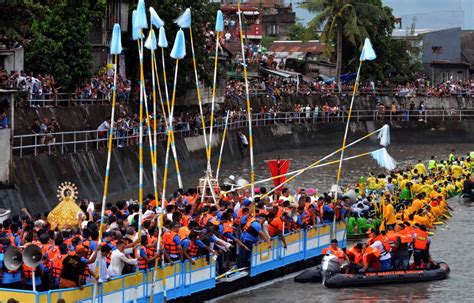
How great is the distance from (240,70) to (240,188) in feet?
127

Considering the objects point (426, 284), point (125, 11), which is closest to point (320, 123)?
point (125, 11)

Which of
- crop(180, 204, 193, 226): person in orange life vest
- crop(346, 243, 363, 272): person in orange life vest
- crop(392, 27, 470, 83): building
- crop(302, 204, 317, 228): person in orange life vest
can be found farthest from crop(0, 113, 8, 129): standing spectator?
crop(392, 27, 470, 83): building

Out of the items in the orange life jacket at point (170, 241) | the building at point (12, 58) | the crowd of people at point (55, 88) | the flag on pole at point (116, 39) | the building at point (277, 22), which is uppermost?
the building at point (277, 22)

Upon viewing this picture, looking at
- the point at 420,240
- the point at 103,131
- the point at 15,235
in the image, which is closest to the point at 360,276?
the point at 420,240

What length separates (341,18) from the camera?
227ft

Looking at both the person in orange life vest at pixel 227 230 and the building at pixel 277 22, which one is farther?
the building at pixel 277 22

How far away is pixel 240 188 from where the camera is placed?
29719mm

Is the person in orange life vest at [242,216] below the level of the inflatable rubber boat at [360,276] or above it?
above

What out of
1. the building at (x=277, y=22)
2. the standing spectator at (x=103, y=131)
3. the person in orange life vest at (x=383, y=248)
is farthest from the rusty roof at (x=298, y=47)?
the person in orange life vest at (x=383, y=248)

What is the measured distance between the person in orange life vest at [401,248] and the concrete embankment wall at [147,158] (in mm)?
11156

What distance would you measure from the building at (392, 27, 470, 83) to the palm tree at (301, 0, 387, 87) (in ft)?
47.5

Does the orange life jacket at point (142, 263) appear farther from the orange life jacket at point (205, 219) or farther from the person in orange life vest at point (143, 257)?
the orange life jacket at point (205, 219)

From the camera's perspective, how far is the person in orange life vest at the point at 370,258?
26.1 metres

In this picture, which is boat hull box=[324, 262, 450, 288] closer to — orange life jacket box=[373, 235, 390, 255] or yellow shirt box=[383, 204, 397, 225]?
orange life jacket box=[373, 235, 390, 255]
